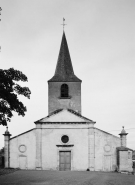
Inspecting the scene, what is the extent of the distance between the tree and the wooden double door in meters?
13.8

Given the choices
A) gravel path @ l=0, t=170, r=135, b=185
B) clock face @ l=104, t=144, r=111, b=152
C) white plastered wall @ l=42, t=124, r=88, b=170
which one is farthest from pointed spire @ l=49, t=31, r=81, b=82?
gravel path @ l=0, t=170, r=135, b=185

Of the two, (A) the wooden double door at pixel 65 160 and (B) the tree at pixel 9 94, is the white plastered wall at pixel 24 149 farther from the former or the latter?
(B) the tree at pixel 9 94

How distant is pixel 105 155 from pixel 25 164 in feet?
26.9

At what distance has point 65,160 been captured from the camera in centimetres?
2767

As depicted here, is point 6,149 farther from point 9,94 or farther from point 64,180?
point 9,94

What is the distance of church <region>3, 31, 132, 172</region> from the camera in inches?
1078

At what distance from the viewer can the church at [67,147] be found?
89.9 ft

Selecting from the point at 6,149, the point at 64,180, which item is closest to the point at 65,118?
the point at 6,149

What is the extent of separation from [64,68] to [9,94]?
61.7 feet

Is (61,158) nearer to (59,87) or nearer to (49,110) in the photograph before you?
(49,110)

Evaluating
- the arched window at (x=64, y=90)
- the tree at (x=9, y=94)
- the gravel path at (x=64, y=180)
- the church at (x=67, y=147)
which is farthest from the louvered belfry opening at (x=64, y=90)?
the tree at (x=9, y=94)

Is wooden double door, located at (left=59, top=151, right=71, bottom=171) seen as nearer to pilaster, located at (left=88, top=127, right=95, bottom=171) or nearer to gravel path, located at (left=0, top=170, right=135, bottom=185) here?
pilaster, located at (left=88, top=127, right=95, bottom=171)

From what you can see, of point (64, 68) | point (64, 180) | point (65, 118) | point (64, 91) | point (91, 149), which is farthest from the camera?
point (64, 68)

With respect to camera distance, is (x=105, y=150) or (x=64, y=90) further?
(x=64, y=90)
